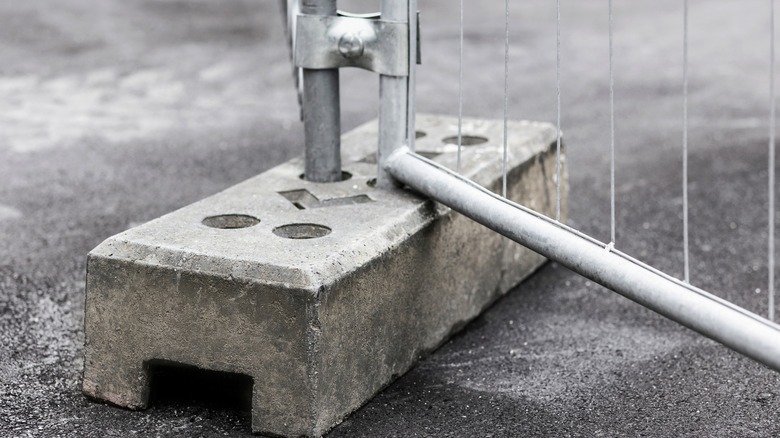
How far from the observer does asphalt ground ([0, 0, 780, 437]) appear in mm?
3264

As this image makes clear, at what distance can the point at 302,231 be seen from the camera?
3.37m

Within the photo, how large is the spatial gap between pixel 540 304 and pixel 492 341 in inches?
16.6

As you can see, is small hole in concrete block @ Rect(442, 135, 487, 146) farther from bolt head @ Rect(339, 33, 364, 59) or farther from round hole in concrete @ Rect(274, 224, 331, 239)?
round hole in concrete @ Rect(274, 224, 331, 239)

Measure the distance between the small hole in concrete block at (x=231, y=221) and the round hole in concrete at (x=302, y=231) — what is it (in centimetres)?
11

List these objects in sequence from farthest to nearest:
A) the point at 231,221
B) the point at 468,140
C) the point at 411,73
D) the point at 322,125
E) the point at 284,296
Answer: the point at 468,140, the point at 322,125, the point at 411,73, the point at 231,221, the point at 284,296

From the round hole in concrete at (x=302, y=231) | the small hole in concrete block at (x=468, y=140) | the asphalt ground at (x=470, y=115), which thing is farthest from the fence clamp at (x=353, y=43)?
the asphalt ground at (x=470, y=115)

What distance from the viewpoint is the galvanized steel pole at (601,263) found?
8.63ft

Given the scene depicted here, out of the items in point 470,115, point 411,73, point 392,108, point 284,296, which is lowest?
point 470,115

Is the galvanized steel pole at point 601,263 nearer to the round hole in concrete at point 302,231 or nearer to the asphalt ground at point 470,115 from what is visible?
the round hole in concrete at point 302,231

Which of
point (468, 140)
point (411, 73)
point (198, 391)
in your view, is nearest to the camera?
point (198, 391)

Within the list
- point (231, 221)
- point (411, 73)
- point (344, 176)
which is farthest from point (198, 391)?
point (411, 73)

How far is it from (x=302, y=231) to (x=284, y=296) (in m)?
0.48

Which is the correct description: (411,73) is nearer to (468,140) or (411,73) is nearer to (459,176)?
(459,176)

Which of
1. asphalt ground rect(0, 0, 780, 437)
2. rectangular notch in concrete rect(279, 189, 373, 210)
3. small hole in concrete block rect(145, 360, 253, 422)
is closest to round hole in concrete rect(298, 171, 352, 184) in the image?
rectangular notch in concrete rect(279, 189, 373, 210)
